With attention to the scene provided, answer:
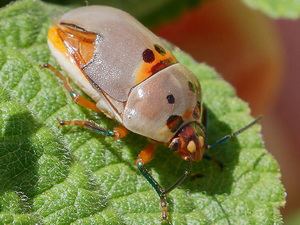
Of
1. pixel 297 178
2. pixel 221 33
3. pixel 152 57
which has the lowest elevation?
pixel 297 178

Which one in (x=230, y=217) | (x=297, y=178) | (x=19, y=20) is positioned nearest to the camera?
(x=230, y=217)

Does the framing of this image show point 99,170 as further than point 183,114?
No

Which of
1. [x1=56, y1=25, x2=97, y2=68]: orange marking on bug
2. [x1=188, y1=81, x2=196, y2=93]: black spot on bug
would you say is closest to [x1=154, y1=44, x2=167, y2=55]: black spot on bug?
[x1=188, y1=81, x2=196, y2=93]: black spot on bug

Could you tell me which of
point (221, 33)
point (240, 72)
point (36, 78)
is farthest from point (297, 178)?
point (36, 78)

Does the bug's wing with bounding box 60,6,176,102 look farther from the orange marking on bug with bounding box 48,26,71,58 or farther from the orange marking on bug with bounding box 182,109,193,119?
the orange marking on bug with bounding box 182,109,193,119

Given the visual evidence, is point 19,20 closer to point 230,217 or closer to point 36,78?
point 36,78

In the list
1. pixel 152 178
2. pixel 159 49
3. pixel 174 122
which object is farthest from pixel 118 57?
pixel 152 178

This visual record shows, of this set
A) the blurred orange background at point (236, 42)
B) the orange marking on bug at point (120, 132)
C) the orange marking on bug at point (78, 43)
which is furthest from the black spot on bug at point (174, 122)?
the blurred orange background at point (236, 42)
